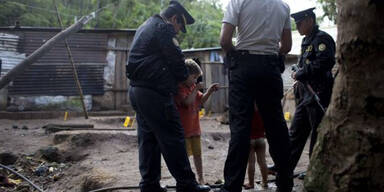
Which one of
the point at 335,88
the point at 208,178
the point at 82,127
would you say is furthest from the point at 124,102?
the point at 335,88

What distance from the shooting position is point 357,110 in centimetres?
184

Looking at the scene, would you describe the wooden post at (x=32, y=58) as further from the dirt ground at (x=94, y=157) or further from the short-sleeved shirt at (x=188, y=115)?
the short-sleeved shirt at (x=188, y=115)

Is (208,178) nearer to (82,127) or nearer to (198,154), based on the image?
(198,154)

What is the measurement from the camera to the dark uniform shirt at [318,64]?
12.8 ft

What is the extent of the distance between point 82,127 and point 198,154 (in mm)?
6003

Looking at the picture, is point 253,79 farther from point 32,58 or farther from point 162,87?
point 32,58

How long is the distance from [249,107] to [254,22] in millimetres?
741

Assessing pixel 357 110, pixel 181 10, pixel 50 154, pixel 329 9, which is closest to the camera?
pixel 357 110

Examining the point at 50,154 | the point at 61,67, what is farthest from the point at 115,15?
the point at 50,154

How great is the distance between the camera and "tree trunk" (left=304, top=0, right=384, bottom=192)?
176cm

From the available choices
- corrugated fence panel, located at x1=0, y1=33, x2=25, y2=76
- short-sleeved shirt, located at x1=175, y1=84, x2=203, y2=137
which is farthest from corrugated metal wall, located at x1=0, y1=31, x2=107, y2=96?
short-sleeved shirt, located at x1=175, y1=84, x2=203, y2=137

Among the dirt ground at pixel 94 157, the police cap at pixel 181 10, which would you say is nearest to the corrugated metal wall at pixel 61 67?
the dirt ground at pixel 94 157

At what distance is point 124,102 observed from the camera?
52.6 ft

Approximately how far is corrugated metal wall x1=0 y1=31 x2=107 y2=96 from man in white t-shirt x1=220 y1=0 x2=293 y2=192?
13.2 m
